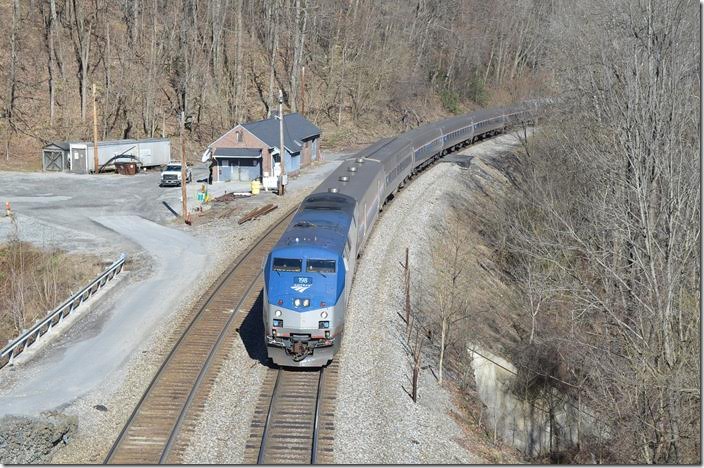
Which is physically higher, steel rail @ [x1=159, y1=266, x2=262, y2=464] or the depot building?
the depot building

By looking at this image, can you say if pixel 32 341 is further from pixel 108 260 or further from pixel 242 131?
pixel 242 131

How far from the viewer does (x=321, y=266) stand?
21.0 metres

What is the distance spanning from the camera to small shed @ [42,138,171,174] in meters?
53.3

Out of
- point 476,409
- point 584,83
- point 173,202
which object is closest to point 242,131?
point 173,202

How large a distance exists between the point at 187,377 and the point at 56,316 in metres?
7.22

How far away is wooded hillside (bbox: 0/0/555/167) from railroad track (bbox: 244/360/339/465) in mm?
Answer: 42226

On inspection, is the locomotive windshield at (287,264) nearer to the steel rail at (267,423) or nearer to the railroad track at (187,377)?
the steel rail at (267,423)

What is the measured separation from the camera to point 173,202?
44.6 meters

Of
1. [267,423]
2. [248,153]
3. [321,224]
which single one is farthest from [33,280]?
[248,153]

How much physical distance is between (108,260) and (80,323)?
23.9 ft

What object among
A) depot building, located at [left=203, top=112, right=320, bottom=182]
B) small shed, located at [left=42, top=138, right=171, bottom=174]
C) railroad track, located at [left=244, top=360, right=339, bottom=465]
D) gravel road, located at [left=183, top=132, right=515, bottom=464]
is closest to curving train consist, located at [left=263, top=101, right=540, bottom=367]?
railroad track, located at [left=244, top=360, right=339, bottom=465]

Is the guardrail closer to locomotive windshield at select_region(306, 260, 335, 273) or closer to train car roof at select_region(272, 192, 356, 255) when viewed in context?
train car roof at select_region(272, 192, 356, 255)

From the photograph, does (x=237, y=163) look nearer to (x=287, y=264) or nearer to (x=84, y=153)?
(x=84, y=153)

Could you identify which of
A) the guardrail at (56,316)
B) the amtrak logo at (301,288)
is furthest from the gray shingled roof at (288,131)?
the amtrak logo at (301,288)
